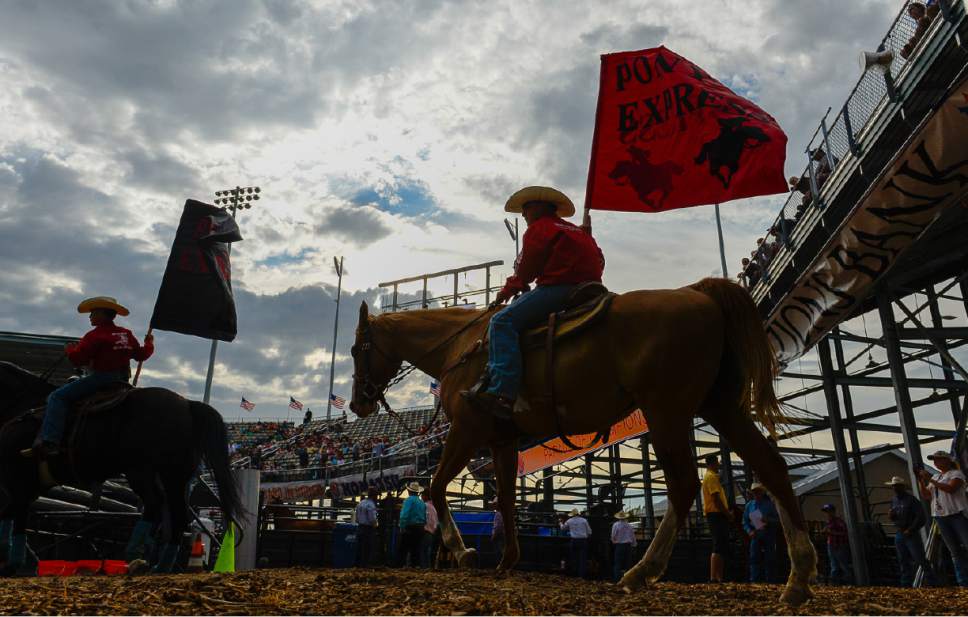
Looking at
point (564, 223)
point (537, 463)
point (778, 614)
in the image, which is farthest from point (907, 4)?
point (537, 463)

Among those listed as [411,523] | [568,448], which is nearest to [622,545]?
[568,448]

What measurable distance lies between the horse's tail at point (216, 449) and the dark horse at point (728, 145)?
18.9 ft

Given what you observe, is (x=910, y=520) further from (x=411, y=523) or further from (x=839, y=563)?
(x=411, y=523)

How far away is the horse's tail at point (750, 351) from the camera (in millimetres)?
4543

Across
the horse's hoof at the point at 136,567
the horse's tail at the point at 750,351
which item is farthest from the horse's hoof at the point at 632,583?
the horse's hoof at the point at 136,567

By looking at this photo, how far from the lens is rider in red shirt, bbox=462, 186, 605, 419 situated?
5.00m

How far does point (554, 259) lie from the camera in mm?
5363

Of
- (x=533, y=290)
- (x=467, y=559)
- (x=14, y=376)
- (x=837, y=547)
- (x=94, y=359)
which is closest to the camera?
(x=533, y=290)

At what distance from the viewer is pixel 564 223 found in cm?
562

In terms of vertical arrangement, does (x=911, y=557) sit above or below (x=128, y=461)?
below

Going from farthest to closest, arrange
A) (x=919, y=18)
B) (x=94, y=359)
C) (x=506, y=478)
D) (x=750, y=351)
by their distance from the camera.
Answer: (x=919, y=18), (x=94, y=359), (x=506, y=478), (x=750, y=351)

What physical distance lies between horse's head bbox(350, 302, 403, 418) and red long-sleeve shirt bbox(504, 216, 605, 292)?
1917mm

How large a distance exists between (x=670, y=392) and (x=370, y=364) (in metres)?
3.37

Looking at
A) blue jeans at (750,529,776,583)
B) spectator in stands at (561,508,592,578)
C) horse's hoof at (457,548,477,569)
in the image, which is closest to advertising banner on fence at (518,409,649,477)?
spectator in stands at (561,508,592,578)
